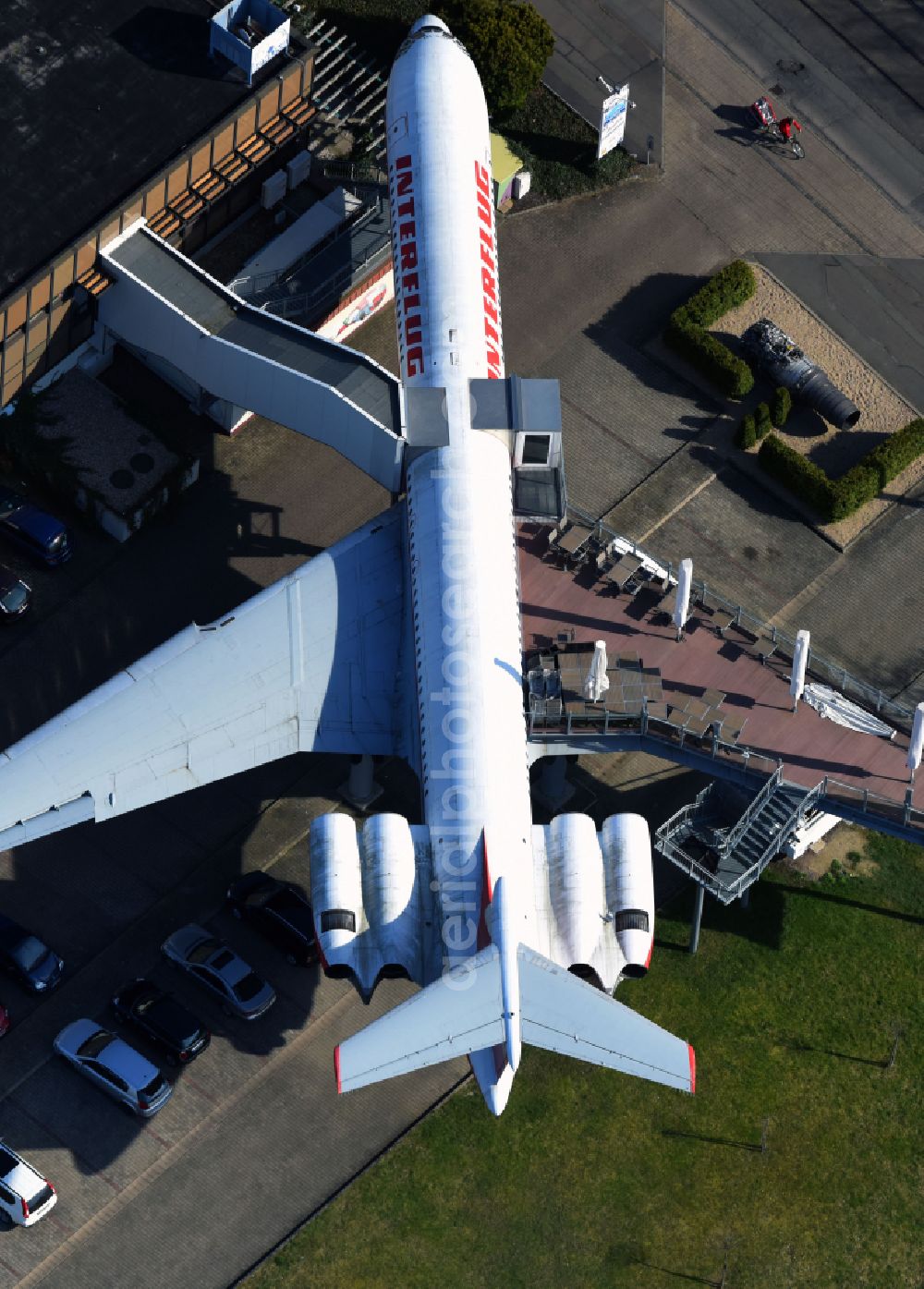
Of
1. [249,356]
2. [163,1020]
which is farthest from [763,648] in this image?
[163,1020]

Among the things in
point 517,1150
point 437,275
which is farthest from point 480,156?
point 517,1150

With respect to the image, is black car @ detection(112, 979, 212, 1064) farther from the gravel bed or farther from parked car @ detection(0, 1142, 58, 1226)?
the gravel bed

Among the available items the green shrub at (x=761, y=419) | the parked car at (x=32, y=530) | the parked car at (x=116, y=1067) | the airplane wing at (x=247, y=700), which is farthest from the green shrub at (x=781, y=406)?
the parked car at (x=116, y=1067)

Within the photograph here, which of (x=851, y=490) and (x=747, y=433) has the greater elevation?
(x=747, y=433)

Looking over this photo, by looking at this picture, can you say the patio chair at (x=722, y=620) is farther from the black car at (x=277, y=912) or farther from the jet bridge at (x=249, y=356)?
the black car at (x=277, y=912)

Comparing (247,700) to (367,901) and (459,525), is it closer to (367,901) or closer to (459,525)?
(459,525)

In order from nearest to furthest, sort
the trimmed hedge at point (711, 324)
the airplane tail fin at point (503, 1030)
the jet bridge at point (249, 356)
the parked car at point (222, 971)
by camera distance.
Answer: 1. the airplane tail fin at point (503, 1030)
2. the parked car at point (222, 971)
3. the jet bridge at point (249, 356)
4. the trimmed hedge at point (711, 324)
